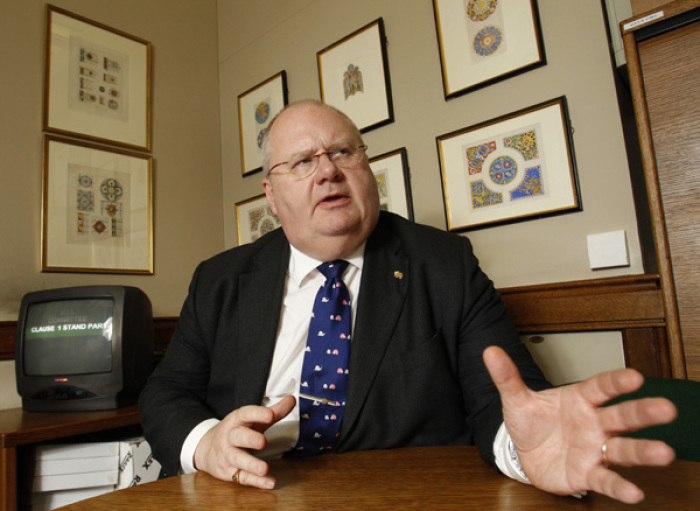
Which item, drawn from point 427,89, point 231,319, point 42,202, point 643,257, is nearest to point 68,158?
point 42,202

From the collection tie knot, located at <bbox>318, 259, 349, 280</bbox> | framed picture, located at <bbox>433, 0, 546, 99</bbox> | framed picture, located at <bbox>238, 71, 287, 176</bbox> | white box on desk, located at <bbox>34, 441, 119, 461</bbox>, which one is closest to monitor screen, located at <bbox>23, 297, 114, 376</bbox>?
white box on desk, located at <bbox>34, 441, 119, 461</bbox>

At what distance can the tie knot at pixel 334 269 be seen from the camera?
142cm

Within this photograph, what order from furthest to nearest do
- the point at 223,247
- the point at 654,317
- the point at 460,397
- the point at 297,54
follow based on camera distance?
1. the point at 223,247
2. the point at 297,54
3. the point at 654,317
4. the point at 460,397

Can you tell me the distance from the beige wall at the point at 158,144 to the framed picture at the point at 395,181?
1419 millimetres

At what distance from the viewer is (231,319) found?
4.72 ft

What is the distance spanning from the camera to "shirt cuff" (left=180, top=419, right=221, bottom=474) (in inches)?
44.0

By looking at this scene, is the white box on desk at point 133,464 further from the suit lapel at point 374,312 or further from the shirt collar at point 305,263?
the suit lapel at point 374,312

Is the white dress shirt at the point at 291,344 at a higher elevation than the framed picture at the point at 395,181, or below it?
below

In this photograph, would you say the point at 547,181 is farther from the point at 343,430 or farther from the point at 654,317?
the point at 343,430

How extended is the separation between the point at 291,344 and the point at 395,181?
3.95 ft

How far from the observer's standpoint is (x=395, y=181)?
2330mm

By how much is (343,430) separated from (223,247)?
234cm

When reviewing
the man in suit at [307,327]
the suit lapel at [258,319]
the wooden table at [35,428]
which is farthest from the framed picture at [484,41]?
the wooden table at [35,428]

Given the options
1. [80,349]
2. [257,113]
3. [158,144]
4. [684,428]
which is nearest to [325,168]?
[684,428]
